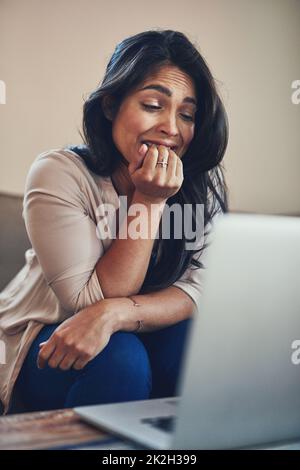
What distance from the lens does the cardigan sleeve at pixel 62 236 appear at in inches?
57.3

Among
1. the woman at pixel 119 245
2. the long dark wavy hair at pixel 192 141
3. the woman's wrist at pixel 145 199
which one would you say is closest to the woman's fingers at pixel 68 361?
the woman at pixel 119 245

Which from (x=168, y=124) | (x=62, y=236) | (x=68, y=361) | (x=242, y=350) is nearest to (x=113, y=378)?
(x=68, y=361)

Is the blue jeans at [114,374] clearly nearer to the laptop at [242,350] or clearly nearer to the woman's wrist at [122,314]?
the woman's wrist at [122,314]

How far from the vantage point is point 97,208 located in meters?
1.54

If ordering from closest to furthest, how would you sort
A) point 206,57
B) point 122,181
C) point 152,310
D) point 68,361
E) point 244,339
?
1. point 244,339
2. point 68,361
3. point 152,310
4. point 122,181
5. point 206,57

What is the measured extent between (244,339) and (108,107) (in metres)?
1.02

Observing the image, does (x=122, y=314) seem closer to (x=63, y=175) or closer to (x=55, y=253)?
(x=55, y=253)

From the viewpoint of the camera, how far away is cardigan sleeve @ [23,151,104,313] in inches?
57.3

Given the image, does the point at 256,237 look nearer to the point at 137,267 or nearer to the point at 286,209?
the point at 137,267

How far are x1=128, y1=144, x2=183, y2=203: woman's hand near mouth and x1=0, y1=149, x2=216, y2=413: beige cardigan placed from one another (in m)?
0.09

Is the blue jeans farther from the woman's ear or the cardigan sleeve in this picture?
the woman's ear

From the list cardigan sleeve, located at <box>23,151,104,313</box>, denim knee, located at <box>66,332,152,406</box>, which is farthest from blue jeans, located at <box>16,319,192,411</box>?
cardigan sleeve, located at <box>23,151,104,313</box>

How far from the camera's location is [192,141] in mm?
1688
